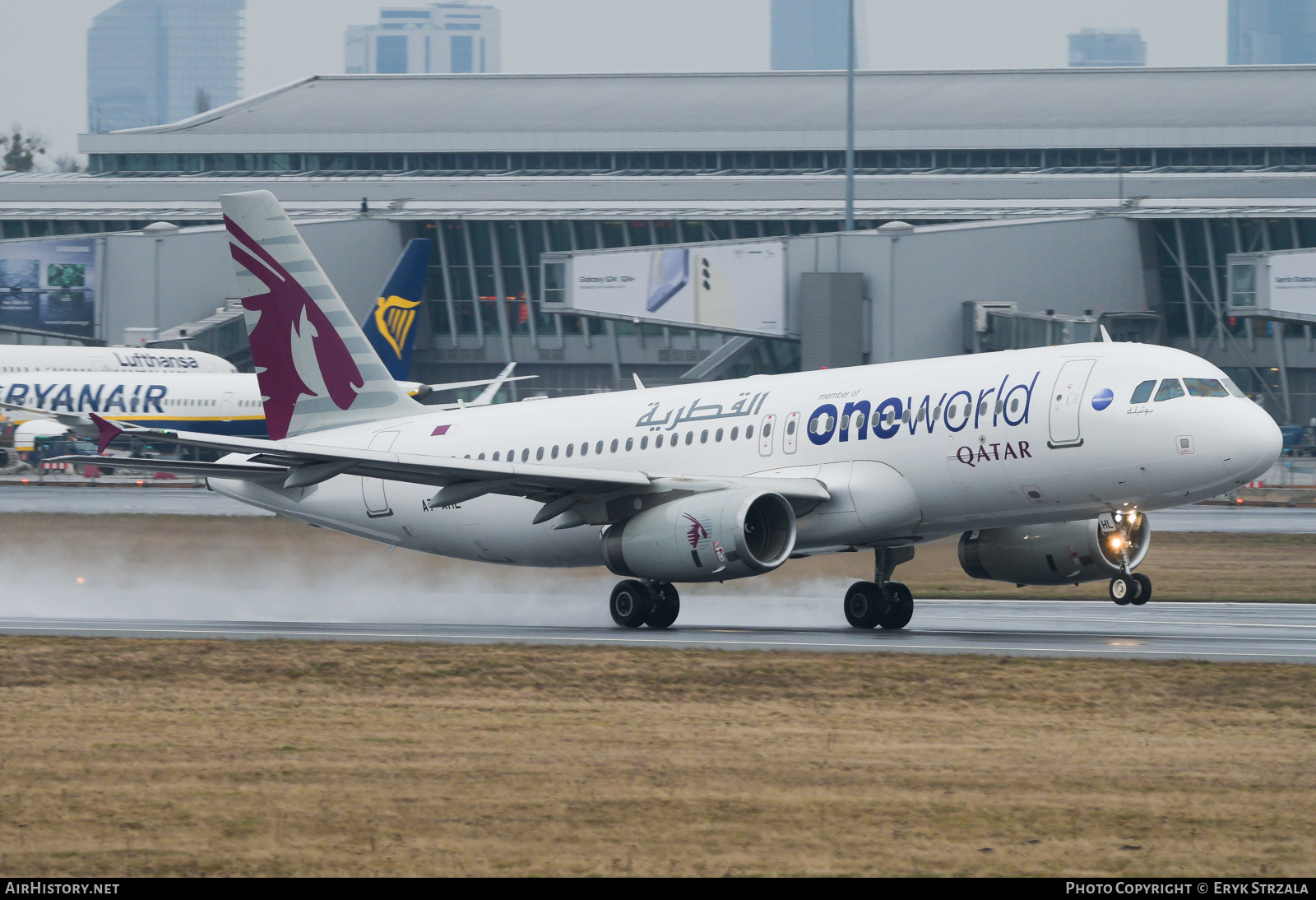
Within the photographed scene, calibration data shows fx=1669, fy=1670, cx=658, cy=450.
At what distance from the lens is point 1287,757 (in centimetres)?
1397

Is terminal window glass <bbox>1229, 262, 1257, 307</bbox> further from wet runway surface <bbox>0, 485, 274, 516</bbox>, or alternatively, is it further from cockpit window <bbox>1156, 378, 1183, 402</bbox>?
cockpit window <bbox>1156, 378, 1183, 402</bbox>

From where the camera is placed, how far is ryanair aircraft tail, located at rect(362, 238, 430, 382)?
67.0 m

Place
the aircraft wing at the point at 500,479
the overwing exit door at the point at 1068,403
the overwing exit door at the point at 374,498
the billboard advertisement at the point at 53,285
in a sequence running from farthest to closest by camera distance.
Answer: the billboard advertisement at the point at 53,285 < the overwing exit door at the point at 374,498 < the aircraft wing at the point at 500,479 < the overwing exit door at the point at 1068,403

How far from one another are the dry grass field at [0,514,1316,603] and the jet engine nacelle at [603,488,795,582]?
12.5ft

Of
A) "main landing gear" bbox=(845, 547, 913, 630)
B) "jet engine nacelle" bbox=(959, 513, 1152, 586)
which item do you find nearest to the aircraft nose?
"jet engine nacelle" bbox=(959, 513, 1152, 586)

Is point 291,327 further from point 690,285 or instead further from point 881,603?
point 690,285

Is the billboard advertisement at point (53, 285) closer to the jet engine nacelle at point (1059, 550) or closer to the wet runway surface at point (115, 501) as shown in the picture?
the wet runway surface at point (115, 501)

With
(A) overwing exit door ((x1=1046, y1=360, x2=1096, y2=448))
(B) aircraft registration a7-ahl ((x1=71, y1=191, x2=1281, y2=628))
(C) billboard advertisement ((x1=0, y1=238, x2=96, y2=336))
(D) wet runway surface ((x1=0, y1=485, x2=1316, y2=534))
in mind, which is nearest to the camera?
(B) aircraft registration a7-ahl ((x1=71, y1=191, x2=1281, y2=628))

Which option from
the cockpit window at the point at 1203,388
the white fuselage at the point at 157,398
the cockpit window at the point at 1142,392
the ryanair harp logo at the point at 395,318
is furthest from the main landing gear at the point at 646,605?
the white fuselage at the point at 157,398

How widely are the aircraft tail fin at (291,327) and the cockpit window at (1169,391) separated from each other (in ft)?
46.5

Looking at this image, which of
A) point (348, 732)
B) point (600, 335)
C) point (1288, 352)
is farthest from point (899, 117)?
point (348, 732)

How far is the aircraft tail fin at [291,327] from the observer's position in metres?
29.4

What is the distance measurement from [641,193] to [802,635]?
7364cm

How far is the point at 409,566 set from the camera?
3200cm
